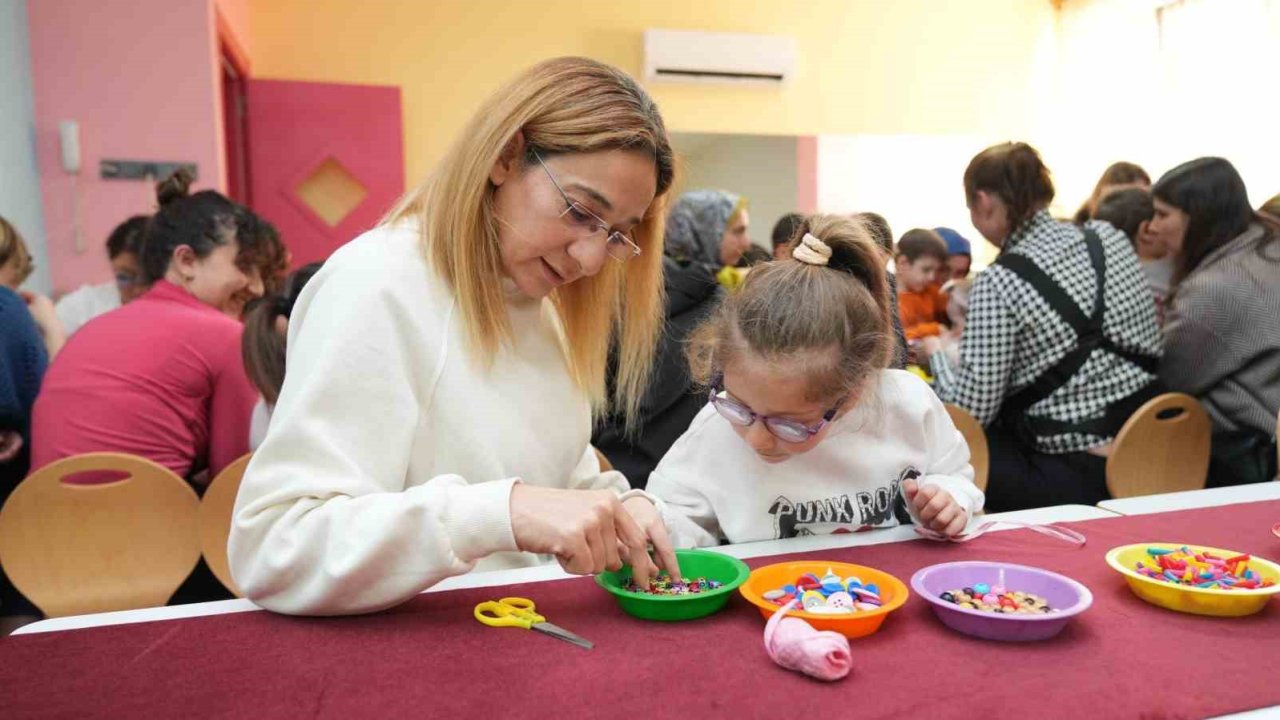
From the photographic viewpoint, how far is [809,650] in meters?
0.84

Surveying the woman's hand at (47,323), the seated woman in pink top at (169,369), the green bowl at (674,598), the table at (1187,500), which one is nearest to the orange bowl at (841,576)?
the green bowl at (674,598)

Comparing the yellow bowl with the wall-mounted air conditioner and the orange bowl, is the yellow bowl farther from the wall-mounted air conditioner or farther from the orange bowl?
the wall-mounted air conditioner

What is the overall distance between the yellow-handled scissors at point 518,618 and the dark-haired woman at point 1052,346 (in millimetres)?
1794

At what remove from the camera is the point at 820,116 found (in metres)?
6.02

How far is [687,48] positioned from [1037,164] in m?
3.51

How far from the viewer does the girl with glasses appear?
1267mm

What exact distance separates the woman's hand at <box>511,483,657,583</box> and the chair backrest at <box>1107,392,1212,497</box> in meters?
1.78

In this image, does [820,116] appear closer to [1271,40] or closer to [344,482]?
[1271,40]

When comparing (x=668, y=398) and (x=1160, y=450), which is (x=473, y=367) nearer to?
(x=668, y=398)

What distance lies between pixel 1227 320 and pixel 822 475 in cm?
187

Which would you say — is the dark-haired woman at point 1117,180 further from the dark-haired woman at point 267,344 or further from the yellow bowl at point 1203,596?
the dark-haired woman at point 267,344

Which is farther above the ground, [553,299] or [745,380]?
[553,299]

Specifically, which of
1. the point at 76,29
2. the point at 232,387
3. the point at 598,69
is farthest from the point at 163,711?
the point at 76,29

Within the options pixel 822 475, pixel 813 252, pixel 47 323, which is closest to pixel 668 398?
pixel 822 475
